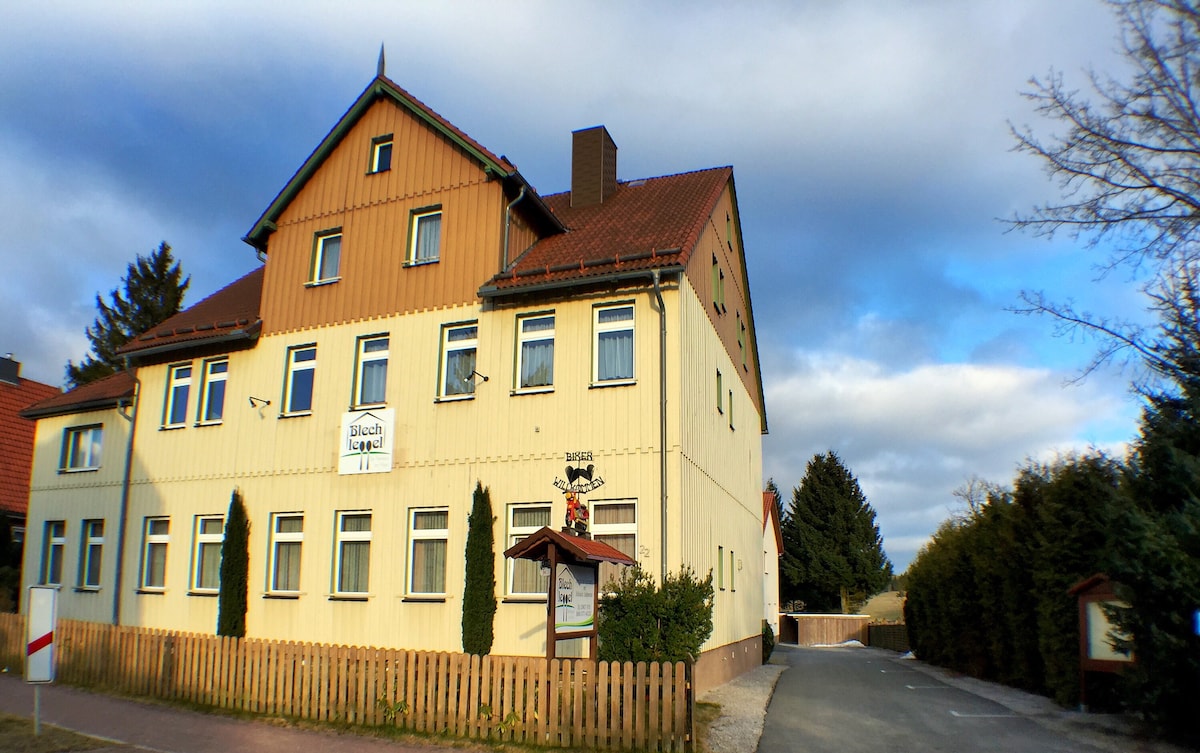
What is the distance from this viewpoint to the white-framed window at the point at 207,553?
2045 cm

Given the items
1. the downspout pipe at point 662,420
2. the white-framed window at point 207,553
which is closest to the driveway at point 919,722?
the downspout pipe at point 662,420

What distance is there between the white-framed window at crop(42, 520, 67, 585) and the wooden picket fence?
25.9 ft

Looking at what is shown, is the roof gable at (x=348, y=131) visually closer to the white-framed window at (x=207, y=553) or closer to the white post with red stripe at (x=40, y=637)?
the white-framed window at (x=207, y=553)

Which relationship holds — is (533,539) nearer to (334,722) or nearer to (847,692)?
(334,722)

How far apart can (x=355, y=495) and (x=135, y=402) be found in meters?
7.74

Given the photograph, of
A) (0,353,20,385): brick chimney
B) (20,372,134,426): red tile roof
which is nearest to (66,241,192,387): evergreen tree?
(0,353,20,385): brick chimney

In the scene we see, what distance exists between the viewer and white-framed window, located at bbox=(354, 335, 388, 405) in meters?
19.0

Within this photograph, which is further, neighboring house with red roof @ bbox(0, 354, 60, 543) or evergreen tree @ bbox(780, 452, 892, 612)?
evergreen tree @ bbox(780, 452, 892, 612)

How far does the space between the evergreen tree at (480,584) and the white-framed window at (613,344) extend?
3105mm

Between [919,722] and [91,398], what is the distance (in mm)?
20632

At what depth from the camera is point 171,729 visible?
13773 mm

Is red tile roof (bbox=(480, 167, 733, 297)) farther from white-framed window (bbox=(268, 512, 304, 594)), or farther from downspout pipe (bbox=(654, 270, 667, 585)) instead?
Answer: white-framed window (bbox=(268, 512, 304, 594))

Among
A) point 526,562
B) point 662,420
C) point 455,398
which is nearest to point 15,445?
point 455,398

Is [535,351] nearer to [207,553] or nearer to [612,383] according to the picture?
[612,383]
